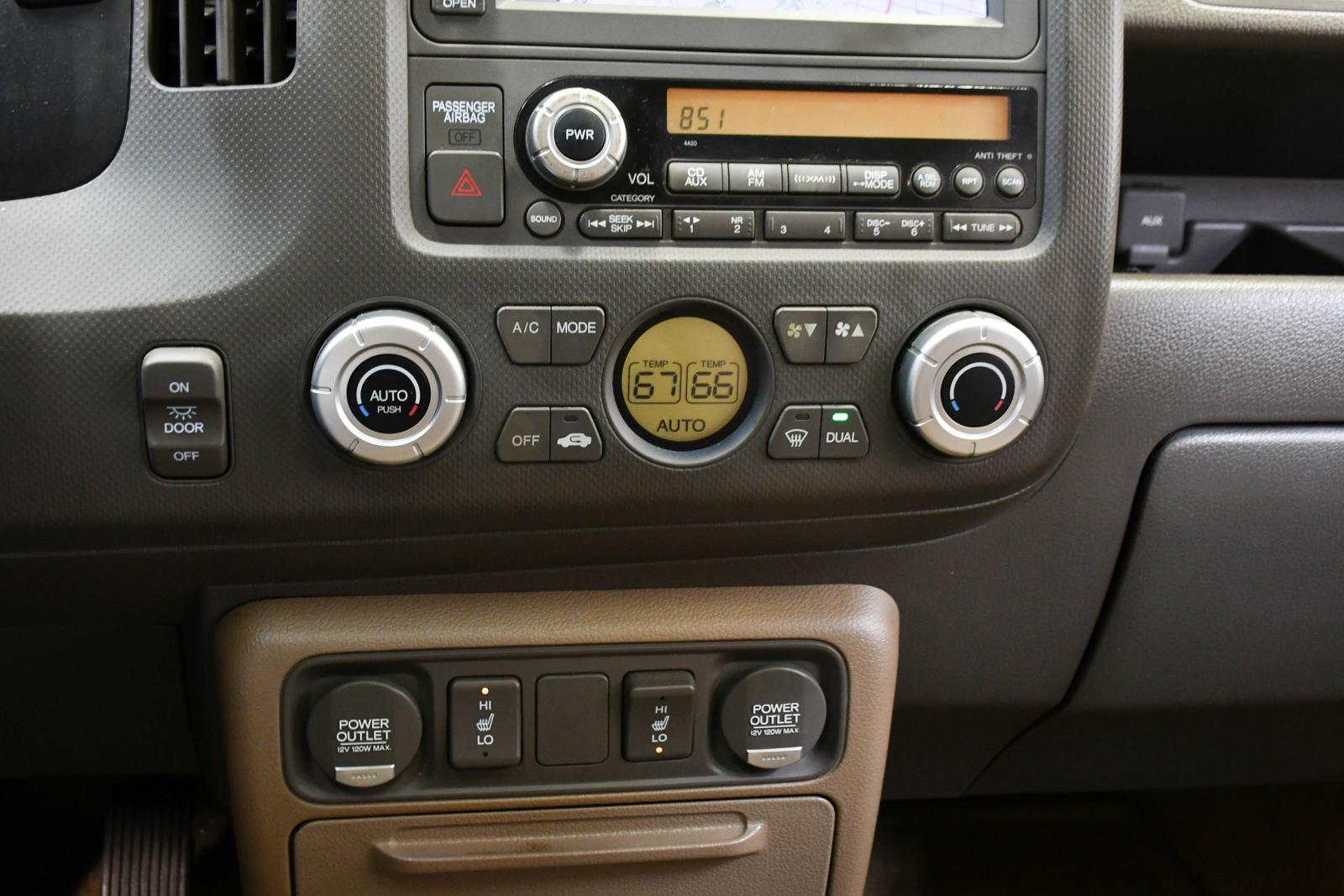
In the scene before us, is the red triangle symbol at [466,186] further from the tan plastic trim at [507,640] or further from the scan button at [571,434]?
the tan plastic trim at [507,640]

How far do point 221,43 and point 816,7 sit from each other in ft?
1.04

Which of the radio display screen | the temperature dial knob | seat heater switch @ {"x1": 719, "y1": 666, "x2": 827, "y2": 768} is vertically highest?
the radio display screen

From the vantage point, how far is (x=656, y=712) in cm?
65

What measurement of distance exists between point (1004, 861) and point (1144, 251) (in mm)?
655

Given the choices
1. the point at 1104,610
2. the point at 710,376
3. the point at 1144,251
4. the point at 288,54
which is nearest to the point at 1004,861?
the point at 1104,610

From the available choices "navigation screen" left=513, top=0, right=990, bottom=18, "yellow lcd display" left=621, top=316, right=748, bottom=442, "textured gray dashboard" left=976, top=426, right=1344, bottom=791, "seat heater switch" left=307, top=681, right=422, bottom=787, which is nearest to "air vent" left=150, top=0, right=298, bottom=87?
"navigation screen" left=513, top=0, right=990, bottom=18

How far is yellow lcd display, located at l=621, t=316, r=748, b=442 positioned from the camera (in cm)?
58

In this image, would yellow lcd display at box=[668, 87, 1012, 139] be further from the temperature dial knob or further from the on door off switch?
the on door off switch

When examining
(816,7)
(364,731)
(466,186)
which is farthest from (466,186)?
(364,731)

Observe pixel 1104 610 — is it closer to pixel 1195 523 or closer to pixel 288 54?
pixel 1195 523

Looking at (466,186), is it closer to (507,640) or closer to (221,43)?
(221,43)

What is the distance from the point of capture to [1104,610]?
0.73 meters

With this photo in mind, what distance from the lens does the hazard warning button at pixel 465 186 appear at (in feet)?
1.79

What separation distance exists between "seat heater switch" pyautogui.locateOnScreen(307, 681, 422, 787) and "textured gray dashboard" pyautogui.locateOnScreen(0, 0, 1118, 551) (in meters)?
0.10
